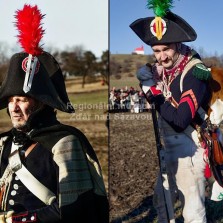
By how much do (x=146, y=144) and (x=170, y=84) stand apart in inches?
131

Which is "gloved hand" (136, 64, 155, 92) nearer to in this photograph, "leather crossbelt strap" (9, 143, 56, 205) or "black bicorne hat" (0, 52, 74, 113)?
"black bicorne hat" (0, 52, 74, 113)

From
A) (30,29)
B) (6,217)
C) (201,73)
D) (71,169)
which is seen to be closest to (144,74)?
(201,73)

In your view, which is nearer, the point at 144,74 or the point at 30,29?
the point at 30,29

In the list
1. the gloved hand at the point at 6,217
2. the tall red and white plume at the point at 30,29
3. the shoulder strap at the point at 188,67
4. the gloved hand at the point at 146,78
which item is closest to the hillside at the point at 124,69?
the gloved hand at the point at 146,78

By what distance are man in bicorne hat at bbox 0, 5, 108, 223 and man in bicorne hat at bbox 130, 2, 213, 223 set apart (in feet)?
2.72

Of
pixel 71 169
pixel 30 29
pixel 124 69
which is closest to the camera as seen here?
pixel 71 169

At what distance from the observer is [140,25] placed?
3586 millimetres

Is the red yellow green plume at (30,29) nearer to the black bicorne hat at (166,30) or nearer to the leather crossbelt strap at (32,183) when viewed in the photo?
the leather crossbelt strap at (32,183)

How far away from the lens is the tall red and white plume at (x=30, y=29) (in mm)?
2734

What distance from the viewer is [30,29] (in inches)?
109

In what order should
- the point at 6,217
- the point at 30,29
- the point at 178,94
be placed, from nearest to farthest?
the point at 6,217 < the point at 30,29 < the point at 178,94

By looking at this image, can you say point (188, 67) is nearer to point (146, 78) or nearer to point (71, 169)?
point (146, 78)

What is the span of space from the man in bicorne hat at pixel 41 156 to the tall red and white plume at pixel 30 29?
3cm

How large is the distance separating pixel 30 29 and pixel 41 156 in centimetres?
67
